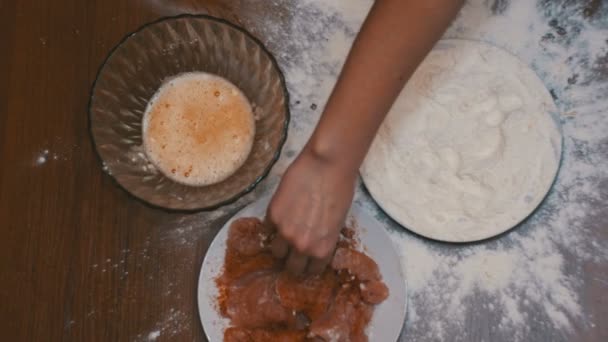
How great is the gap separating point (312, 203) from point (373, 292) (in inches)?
9.2

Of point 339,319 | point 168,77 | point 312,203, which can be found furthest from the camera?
point 168,77

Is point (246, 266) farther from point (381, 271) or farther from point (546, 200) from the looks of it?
point (546, 200)

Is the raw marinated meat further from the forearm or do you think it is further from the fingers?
the forearm

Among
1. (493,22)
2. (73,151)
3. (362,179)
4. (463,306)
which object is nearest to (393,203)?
(362,179)

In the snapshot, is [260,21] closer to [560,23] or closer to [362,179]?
[362,179]

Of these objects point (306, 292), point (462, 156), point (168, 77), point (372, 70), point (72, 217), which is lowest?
point (72, 217)

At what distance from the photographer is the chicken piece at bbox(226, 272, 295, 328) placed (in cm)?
80

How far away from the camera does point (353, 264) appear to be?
807mm

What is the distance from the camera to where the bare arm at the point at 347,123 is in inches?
25.2

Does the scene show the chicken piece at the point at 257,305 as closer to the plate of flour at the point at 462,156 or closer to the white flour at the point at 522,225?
the white flour at the point at 522,225

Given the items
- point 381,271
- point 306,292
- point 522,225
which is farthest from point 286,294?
point 522,225

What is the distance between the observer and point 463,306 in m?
0.86

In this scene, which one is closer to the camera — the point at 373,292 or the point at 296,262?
the point at 296,262

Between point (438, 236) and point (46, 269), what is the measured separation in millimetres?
595
